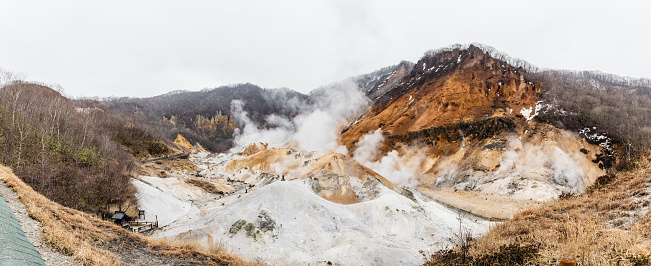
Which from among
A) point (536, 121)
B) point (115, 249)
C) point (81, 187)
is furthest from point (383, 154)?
point (115, 249)

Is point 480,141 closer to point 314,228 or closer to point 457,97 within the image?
point 457,97

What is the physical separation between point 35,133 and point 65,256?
37.3m

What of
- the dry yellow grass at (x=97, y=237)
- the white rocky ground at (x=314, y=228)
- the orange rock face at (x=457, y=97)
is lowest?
the white rocky ground at (x=314, y=228)

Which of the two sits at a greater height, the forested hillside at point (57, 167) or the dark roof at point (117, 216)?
the forested hillside at point (57, 167)

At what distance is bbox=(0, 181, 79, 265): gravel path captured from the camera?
21.1 feet

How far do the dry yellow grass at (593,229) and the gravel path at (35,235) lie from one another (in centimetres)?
967

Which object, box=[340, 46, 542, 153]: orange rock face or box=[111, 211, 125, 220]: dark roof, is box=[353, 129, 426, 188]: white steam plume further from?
box=[111, 211, 125, 220]: dark roof

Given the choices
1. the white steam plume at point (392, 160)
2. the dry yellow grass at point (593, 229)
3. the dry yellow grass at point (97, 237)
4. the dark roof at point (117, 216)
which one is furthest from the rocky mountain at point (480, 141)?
the dark roof at point (117, 216)

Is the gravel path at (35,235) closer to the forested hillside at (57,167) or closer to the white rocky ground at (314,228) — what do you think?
the white rocky ground at (314,228)

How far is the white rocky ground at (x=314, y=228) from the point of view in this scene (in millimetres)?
19641

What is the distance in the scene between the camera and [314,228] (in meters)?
24.3

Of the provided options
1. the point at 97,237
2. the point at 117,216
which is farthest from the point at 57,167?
the point at 97,237

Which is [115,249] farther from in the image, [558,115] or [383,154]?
[558,115]

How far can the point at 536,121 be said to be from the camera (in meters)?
58.2
